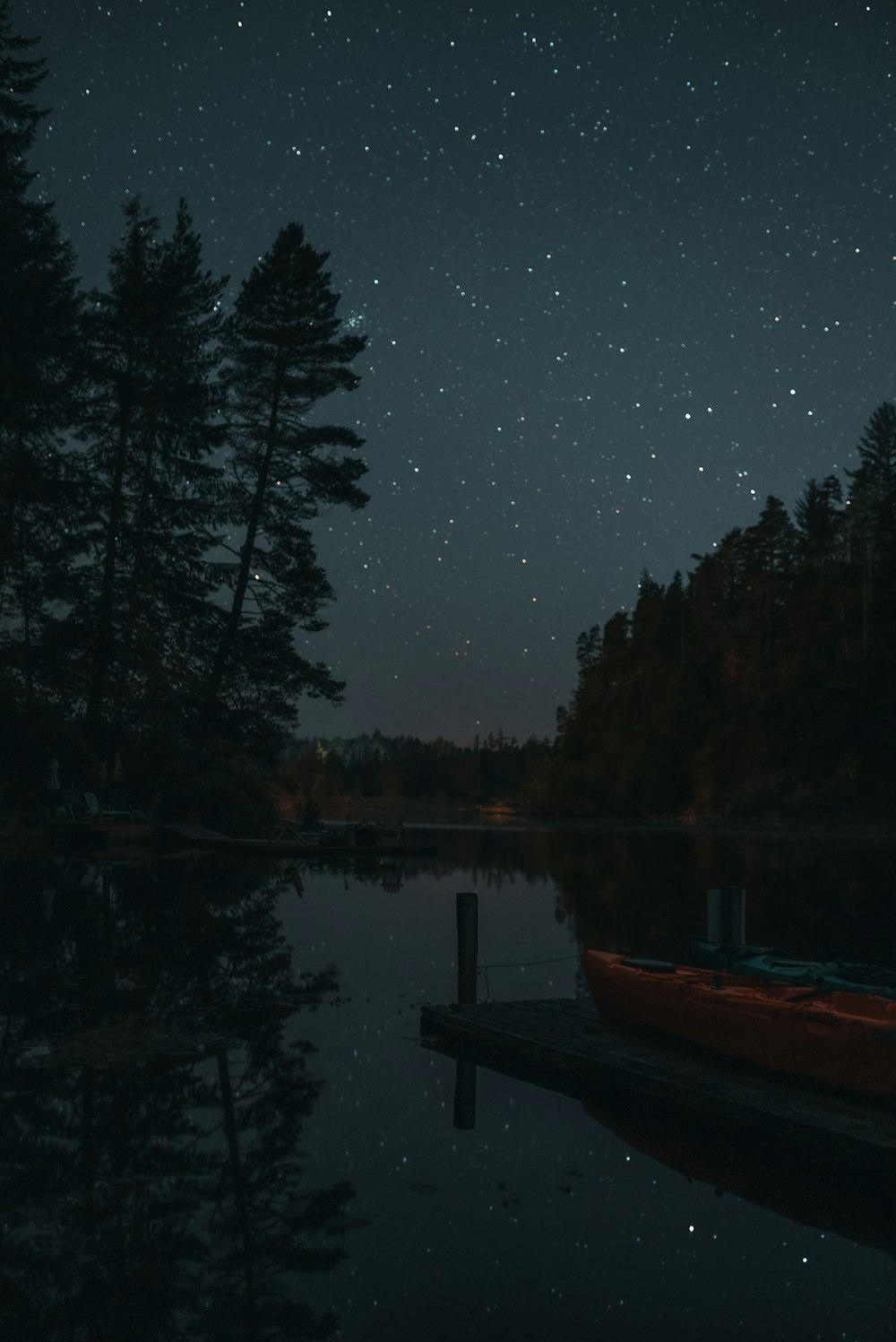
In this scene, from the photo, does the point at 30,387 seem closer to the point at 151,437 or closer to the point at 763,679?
the point at 151,437

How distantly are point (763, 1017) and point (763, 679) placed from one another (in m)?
86.3

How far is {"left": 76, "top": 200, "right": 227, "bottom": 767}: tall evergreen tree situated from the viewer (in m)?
40.8

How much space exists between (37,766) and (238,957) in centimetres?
2157

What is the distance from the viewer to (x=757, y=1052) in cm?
946

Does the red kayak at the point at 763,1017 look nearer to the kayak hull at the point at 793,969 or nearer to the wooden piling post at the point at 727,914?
the kayak hull at the point at 793,969

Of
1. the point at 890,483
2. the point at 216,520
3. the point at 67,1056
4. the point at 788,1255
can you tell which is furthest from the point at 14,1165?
the point at 890,483

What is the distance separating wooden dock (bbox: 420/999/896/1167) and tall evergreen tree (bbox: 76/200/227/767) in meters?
29.6

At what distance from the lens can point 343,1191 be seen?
7.52 meters

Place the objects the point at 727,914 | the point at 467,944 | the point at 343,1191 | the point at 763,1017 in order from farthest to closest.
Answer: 1. the point at 727,914
2. the point at 467,944
3. the point at 763,1017
4. the point at 343,1191

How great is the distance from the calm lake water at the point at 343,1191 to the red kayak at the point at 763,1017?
0.97 m

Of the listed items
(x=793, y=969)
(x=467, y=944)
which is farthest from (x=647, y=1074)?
(x=467, y=944)

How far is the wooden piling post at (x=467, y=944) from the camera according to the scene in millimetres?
12422

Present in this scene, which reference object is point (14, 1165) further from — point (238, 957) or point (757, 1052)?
point (238, 957)

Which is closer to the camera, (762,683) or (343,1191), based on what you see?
(343,1191)
